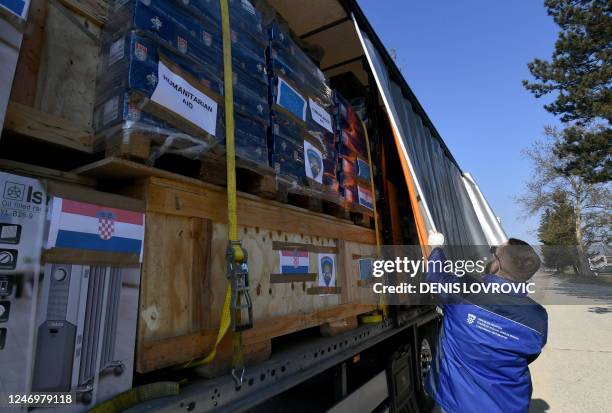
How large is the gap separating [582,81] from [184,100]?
17.0 metres

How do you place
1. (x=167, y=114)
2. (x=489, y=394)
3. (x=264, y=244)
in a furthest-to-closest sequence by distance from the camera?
1. (x=489, y=394)
2. (x=264, y=244)
3. (x=167, y=114)

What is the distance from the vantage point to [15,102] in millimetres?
1200

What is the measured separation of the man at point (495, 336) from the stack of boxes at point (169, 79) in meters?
2.06

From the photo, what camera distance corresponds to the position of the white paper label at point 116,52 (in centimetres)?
148

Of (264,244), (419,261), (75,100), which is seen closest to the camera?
(75,100)

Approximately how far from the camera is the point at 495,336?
9.20ft

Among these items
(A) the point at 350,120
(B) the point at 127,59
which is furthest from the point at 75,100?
(A) the point at 350,120

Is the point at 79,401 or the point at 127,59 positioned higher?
the point at 127,59

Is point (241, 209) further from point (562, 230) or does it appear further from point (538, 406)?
point (562, 230)

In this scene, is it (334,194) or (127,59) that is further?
(334,194)

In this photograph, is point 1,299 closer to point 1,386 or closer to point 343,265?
point 1,386

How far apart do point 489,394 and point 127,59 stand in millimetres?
3244

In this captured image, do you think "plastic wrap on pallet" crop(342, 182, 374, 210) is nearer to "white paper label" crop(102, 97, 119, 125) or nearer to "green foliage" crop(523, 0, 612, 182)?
"white paper label" crop(102, 97, 119, 125)

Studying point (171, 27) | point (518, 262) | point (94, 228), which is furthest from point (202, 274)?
point (518, 262)
